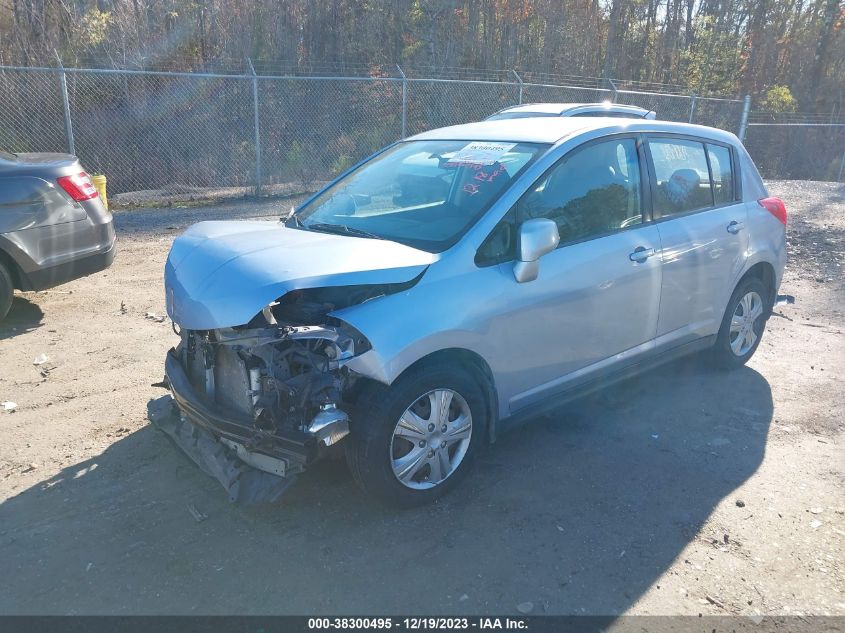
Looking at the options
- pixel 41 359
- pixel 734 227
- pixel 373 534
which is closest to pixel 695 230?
pixel 734 227

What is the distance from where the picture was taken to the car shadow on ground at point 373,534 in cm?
289

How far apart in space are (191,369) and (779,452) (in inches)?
140

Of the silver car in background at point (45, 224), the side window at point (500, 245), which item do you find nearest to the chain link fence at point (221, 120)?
the silver car in background at point (45, 224)

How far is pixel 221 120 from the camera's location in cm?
1501

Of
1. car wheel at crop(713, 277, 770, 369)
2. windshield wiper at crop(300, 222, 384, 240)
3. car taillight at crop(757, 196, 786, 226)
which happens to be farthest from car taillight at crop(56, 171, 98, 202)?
car taillight at crop(757, 196, 786, 226)

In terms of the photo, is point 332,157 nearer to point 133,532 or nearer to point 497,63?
point 497,63

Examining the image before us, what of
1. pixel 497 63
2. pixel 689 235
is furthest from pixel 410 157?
pixel 497 63

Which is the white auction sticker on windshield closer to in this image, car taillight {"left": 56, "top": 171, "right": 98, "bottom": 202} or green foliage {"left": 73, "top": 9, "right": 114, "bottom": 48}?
car taillight {"left": 56, "top": 171, "right": 98, "bottom": 202}

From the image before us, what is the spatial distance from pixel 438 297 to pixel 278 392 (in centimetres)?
88

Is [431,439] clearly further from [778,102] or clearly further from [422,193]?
[778,102]

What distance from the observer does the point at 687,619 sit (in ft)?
9.23

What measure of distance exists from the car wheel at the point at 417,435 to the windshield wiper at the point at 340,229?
947 millimetres

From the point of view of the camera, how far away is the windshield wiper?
3834mm

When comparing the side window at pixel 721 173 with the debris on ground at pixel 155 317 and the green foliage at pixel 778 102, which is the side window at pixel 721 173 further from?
the green foliage at pixel 778 102
